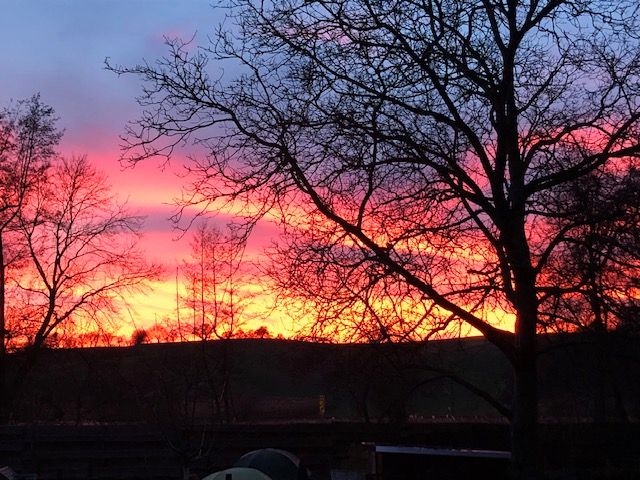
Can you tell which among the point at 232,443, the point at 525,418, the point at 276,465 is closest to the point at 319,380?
the point at 232,443

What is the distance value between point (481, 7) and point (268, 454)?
1224cm

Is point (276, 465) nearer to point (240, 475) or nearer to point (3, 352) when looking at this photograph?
point (240, 475)

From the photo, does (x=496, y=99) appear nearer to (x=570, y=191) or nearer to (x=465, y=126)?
(x=465, y=126)

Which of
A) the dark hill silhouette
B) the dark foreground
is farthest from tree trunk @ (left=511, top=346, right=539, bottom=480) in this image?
the dark foreground

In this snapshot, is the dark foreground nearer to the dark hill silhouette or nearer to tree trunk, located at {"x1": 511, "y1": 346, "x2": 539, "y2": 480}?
the dark hill silhouette

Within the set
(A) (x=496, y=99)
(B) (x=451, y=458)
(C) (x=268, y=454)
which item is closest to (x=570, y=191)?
(A) (x=496, y=99)

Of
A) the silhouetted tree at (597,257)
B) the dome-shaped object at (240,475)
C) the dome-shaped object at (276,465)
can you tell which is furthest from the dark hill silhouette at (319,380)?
the dome-shaped object at (240,475)

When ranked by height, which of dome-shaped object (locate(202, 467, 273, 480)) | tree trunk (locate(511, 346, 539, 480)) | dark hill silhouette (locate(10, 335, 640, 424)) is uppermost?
dark hill silhouette (locate(10, 335, 640, 424))

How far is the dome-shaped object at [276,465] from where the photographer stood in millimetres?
19250

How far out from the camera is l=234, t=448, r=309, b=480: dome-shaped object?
758 inches

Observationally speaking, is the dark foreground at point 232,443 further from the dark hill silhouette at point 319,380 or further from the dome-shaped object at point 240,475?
the dome-shaped object at point 240,475

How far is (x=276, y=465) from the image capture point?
1961cm

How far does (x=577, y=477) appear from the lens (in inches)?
573

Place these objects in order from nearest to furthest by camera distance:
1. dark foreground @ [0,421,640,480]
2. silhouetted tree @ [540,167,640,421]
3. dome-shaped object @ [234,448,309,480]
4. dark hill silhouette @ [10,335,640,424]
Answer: silhouetted tree @ [540,167,640,421], dark hill silhouette @ [10,335,640,424], dome-shaped object @ [234,448,309,480], dark foreground @ [0,421,640,480]
